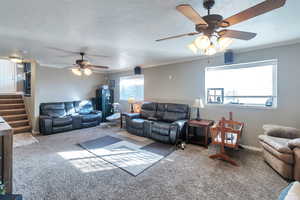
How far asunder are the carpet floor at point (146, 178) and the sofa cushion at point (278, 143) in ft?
1.44

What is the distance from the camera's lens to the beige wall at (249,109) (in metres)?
2.86

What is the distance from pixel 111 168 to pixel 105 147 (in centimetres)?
103

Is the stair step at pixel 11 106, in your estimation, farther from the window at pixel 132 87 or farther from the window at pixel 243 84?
the window at pixel 243 84

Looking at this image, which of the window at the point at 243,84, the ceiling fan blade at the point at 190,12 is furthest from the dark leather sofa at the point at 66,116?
the ceiling fan blade at the point at 190,12

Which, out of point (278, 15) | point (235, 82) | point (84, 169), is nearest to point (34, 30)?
point (84, 169)

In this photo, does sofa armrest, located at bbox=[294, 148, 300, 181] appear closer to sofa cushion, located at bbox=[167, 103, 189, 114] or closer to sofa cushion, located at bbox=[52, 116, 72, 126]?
sofa cushion, located at bbox=[167, 103, 189, 114]

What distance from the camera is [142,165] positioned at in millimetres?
2572

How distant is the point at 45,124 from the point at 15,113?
168cm

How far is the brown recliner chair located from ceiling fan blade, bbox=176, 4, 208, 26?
224cm

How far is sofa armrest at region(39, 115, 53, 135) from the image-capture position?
424 centimetres

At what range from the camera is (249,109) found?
11.0ft

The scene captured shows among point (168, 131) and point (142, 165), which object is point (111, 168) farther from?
→ point (168, 131)

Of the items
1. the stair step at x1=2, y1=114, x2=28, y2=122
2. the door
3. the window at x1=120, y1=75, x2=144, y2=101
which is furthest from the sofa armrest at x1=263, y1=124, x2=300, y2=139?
the door

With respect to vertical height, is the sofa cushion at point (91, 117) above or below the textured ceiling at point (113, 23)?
below
